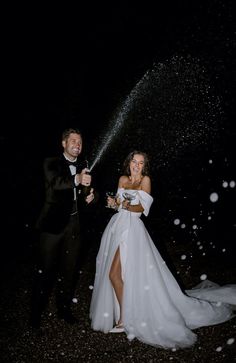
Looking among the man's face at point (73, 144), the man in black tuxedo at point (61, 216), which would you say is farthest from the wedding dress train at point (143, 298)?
the man's face at point (73, 144)

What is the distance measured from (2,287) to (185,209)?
8.00 meters

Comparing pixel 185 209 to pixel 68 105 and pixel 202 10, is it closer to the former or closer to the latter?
pixel 68 105

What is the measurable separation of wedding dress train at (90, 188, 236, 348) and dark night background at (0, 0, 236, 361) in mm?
4382

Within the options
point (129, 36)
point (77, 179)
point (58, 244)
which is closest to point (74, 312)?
point (58, 244)

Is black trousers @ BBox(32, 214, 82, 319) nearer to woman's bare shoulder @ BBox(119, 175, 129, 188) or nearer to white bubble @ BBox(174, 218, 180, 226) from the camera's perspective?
woman's bare shoulder @ BBox(119, 175, 129, 188)

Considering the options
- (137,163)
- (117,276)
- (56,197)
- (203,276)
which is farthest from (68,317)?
(203,276)

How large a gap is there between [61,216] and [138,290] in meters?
1.44

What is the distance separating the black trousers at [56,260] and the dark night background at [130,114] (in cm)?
424

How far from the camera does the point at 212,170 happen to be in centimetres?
1327

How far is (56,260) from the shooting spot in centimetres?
450

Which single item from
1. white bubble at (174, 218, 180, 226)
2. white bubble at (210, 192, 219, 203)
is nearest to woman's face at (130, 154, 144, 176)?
white bubble at (174, 218, 180, 226)

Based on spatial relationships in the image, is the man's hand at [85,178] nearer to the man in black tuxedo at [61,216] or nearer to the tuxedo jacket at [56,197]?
the man in black tuxedo at [61,216]

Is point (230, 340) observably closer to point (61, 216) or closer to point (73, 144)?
point (61, 216)

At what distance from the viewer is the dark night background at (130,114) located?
11.0 metres
